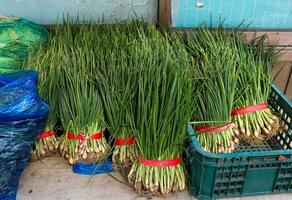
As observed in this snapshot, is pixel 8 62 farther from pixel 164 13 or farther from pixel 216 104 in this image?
pixel 216 104

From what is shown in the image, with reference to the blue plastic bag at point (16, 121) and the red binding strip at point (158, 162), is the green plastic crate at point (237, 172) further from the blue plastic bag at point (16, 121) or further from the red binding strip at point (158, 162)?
the blue plastic bag at point (16, 121)

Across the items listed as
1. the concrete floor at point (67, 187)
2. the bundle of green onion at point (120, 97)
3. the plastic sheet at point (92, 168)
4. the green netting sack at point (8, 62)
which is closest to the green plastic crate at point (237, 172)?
the concrete floor at point (67, 187)

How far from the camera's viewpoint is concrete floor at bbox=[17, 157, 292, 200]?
1.78 meters

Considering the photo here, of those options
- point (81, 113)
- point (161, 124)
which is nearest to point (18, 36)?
point (81, 113)

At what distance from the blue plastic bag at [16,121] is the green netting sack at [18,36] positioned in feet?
1.64

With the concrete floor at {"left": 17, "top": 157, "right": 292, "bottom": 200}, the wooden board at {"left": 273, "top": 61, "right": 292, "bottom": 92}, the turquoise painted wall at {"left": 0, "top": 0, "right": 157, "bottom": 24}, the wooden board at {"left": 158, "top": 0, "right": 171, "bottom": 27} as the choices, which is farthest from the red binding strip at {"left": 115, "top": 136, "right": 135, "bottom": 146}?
the wooden board at {"left": 273, "top": 61, "right": 292, "bottom": 92}

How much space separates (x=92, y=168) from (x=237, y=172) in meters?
0.82

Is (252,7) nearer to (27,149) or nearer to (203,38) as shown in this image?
(203,38)

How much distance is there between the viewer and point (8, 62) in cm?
201

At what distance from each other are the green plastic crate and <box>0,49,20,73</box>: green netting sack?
1.15m

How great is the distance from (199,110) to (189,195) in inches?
18.7

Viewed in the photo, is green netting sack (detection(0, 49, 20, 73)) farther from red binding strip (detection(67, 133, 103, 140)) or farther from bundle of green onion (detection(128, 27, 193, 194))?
bundle of green onion (detection(128, 27, 193, 194))

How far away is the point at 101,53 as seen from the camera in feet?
6.42

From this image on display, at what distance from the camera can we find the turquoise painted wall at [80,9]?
8.44 feet
